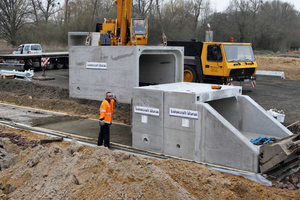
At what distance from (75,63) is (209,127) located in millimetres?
6625

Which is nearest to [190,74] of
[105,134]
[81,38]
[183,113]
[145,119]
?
[81,38]

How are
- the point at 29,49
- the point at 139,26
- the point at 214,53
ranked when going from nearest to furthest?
the point at 139,26, the point at 214,53, the point at 29,49

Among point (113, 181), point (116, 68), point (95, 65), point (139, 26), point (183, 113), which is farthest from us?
point (139, 26)

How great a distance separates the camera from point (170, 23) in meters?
40.0

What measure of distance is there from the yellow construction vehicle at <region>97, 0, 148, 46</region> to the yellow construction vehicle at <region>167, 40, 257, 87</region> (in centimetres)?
347

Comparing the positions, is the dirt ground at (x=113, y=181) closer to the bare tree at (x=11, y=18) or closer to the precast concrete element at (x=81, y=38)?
the precast concrete element at (x=81, y=38)

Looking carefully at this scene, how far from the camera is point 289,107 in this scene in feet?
41.3

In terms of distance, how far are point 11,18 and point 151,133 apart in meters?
42.9

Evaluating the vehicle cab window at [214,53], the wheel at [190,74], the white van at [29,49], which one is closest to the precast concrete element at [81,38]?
the wheel at [190,74]

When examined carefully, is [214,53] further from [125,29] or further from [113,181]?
[113,181]

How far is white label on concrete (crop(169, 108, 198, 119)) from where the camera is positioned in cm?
694

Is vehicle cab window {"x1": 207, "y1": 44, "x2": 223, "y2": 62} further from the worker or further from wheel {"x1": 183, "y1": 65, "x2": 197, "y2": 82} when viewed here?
the worker

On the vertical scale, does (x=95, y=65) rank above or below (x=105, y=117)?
above

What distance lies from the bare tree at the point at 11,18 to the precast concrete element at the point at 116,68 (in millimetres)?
36522
